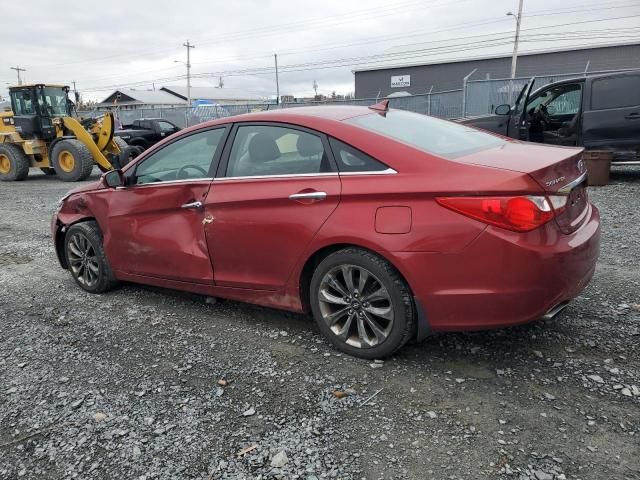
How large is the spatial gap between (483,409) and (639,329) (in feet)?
4.91

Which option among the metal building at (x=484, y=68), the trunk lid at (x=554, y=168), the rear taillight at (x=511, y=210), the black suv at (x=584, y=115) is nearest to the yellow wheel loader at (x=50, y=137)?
the black suv at (x=584, y=115)

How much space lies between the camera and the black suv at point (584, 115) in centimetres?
865

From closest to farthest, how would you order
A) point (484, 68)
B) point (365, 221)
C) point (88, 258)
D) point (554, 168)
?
point (554, 168)
point (365, 221)
point (88, 258)
point (484, 68)

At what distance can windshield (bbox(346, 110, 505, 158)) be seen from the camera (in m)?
3.14

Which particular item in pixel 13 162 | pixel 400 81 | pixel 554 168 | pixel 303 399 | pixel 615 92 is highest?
pixel 400 81

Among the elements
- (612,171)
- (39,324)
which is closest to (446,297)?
(39,324)

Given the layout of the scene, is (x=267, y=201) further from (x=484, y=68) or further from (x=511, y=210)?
(x=484, y=68)

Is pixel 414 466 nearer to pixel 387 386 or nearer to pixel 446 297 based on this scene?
pixel 387 386

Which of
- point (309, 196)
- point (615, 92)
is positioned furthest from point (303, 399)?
point (615, 92)

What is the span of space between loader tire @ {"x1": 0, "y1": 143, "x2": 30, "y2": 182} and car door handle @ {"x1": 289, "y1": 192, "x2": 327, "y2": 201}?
15.0 metres

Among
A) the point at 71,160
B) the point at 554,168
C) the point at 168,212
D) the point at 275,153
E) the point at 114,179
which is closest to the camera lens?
the point at 554,168

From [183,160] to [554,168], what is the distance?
2.65 metres

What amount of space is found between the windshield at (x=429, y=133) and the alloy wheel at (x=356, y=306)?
0.85m

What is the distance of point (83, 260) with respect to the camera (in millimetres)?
4758
